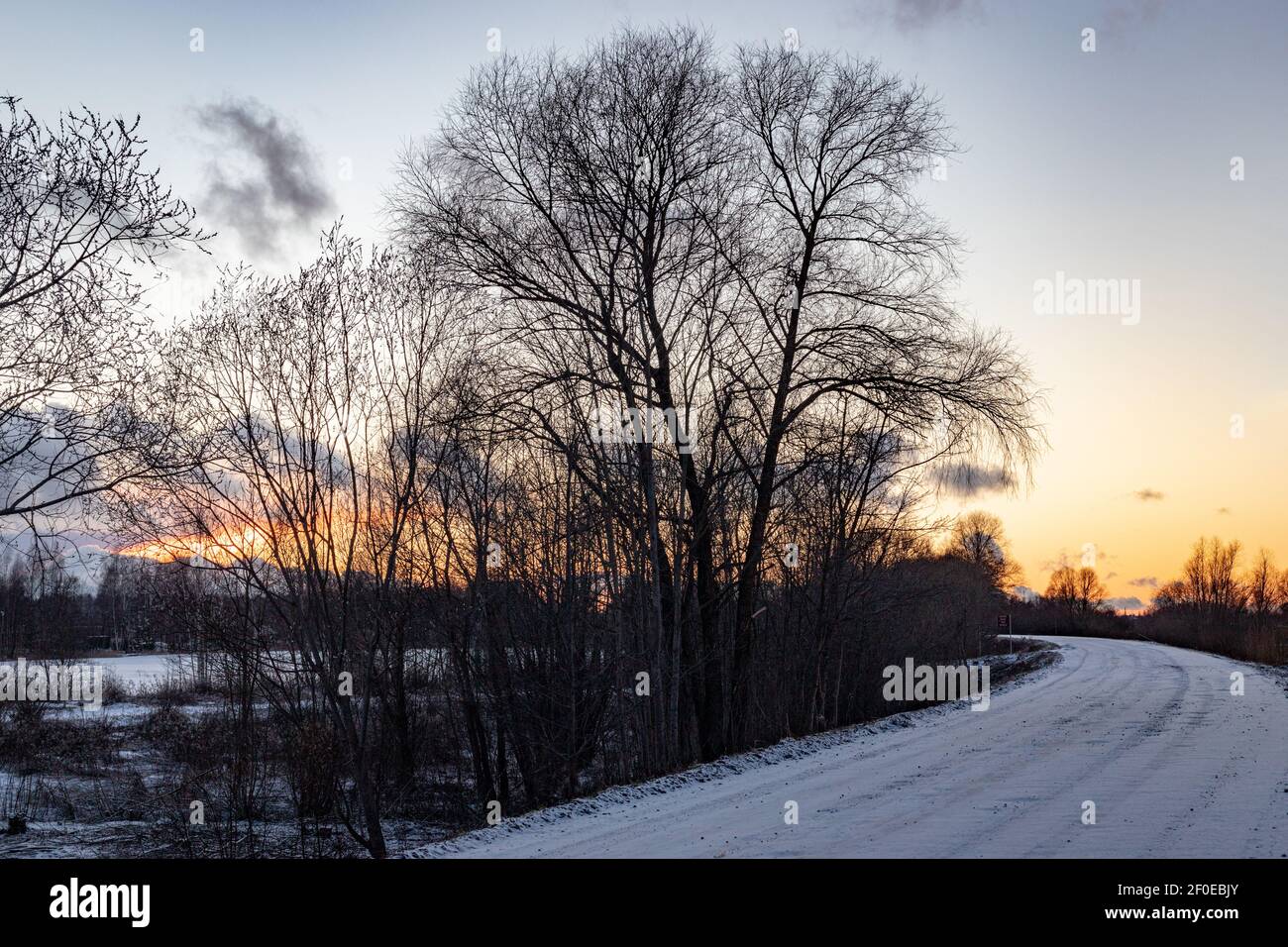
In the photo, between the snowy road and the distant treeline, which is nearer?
the snowy road

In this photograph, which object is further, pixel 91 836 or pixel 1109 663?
pixel 1109 663

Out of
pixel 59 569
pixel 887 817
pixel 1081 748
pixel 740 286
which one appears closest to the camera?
pixel 887 817

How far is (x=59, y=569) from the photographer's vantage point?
483 inches

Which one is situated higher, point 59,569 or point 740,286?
point 740,286

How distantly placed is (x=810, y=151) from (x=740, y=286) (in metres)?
3.01

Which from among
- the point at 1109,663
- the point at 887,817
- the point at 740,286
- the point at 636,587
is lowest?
the point at 1109,663

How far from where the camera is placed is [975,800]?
1104 centimetres

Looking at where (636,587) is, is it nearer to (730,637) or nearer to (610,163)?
(730,637)

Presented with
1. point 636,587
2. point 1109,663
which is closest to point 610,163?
point 636,587

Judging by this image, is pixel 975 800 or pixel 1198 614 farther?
pixel 1198 614

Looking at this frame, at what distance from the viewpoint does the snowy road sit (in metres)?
8.77

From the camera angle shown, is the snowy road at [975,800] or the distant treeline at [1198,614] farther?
the distant treeline at [1198,614]

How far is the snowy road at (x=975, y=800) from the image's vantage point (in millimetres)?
8773
